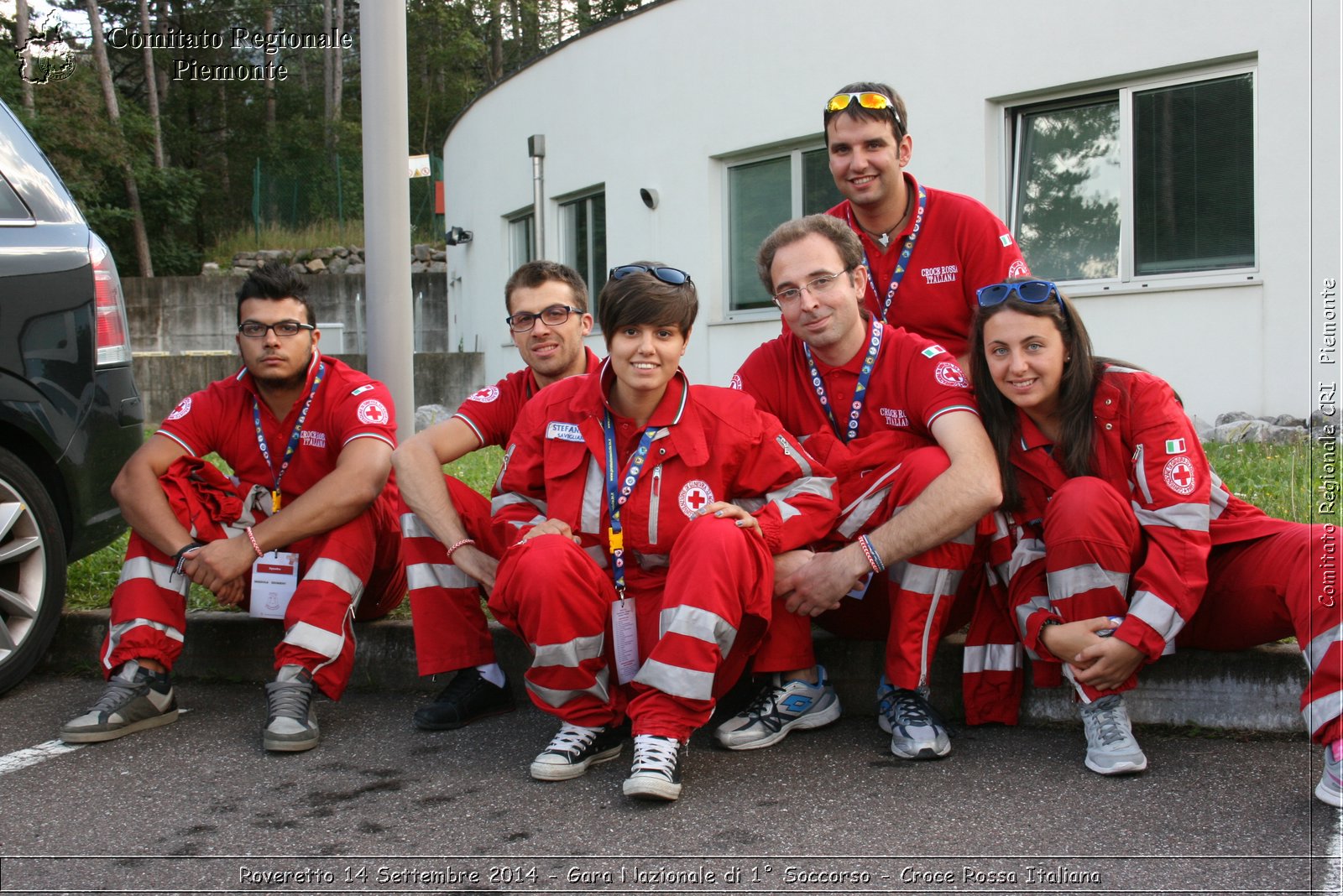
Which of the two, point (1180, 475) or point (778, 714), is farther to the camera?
point (778, 714)

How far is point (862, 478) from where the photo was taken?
12.2 feet

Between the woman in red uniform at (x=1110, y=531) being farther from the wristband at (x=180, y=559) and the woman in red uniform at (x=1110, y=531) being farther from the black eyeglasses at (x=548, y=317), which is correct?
the wristband at (x=180, y=559)

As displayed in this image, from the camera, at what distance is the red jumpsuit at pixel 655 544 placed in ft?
10.6

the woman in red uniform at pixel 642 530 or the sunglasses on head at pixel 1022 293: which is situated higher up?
the sunglasses on head at pixel 1022 293

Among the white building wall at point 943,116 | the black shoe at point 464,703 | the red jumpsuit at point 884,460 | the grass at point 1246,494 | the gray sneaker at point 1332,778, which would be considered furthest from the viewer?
the white building wall at point 943,116

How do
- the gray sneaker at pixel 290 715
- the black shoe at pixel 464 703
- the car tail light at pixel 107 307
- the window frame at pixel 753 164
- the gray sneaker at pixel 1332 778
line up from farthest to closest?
1. the window frame at pixel 753 164
2. the car tail light at pixel 107 307
3. the black shoe at pixel 464 703
4. the gray sneaker at pixel 290 715
5. the gray sneaker at pixel 1332 778

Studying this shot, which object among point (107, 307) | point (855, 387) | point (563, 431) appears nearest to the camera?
point (563, 431)

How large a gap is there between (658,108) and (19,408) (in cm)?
977

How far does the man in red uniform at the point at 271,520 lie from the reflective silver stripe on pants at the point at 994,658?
2.00 m

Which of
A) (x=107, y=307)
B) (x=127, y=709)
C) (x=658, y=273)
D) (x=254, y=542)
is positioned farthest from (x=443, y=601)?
(x=107, y=307)

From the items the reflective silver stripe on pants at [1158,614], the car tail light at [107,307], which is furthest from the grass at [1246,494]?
the reflective silver stripe on pants at [1158,614]

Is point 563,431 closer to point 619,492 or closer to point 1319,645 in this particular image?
point 619,492

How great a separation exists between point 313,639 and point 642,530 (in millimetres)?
1176

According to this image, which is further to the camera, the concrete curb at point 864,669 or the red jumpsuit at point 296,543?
the red jumpsuit at point 296,543
